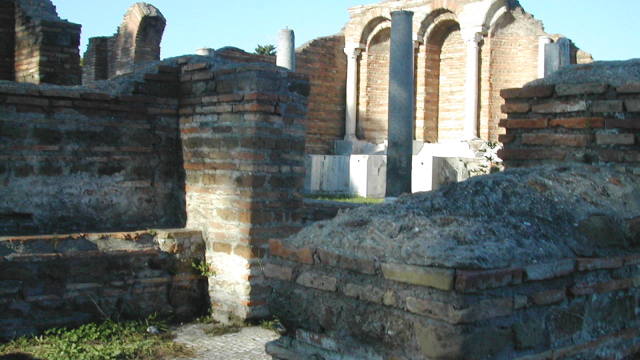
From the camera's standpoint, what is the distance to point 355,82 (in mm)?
18891

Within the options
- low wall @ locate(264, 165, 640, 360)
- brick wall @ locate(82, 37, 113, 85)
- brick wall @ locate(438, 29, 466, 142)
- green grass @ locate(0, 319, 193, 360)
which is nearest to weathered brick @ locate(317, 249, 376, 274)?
low wall @ locate(264, 165, 640, 360)

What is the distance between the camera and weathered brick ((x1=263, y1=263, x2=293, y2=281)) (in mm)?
2451

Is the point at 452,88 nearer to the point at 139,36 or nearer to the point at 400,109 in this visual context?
the point at 400,109

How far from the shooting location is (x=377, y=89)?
1912cm

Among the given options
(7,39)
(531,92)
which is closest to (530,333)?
(531,92)

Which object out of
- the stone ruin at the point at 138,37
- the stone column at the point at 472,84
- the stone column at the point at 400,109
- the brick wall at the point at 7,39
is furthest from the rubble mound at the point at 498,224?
the stone column at the point at 472,84

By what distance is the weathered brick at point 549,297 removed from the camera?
2.15m

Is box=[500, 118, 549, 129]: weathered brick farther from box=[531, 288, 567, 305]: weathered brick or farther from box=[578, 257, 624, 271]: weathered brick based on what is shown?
box=[531, 288, 567, 305]: weathered brick

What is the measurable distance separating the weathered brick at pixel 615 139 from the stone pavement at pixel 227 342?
7.93 feet

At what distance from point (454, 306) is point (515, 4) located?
1563cm

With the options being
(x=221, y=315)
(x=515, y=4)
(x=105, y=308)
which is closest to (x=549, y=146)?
(x=221, y=315)

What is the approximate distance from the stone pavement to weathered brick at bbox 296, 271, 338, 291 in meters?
2.27

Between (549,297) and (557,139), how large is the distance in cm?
Result: 171

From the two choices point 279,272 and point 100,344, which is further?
point 100,344
